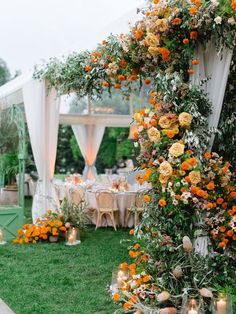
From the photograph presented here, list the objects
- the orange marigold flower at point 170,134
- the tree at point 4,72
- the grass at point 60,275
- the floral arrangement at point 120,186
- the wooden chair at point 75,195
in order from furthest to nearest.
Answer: the tree at point 4,72, the wooden chair at point 75,195, the floral arrangement at point 120,186, the grass at point 60,275, the orange marigold flower at point 170,134

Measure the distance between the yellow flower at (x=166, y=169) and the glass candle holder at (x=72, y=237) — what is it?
4.25 meters

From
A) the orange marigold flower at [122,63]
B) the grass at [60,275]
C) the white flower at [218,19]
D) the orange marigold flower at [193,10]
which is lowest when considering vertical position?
the grass at [60,275]

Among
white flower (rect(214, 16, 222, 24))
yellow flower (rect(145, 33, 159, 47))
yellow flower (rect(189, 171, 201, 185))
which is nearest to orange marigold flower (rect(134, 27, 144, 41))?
yellow flower (rect(145, 33, 159, 47))

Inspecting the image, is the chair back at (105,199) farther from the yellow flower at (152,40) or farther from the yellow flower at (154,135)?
the yellow flower at (152,40)

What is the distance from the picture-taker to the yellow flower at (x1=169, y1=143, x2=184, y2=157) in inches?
153

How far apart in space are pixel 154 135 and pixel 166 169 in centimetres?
33

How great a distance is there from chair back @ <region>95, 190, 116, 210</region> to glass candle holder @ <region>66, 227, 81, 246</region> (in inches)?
52.8

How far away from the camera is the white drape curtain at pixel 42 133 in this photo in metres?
8.73

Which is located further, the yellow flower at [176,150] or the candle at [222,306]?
the yellow flower at [176,150]

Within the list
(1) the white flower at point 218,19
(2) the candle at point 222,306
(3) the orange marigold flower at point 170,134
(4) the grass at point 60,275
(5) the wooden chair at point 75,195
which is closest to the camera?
(2) the candle at point 222,306

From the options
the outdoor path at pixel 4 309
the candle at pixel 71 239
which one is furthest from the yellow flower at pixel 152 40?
the candle at pixel 71 239

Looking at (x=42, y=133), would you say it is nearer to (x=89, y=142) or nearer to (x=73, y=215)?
(x=73, y=215)

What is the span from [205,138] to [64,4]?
2874cm

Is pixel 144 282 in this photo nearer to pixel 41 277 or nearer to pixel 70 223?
pixel 41 277
